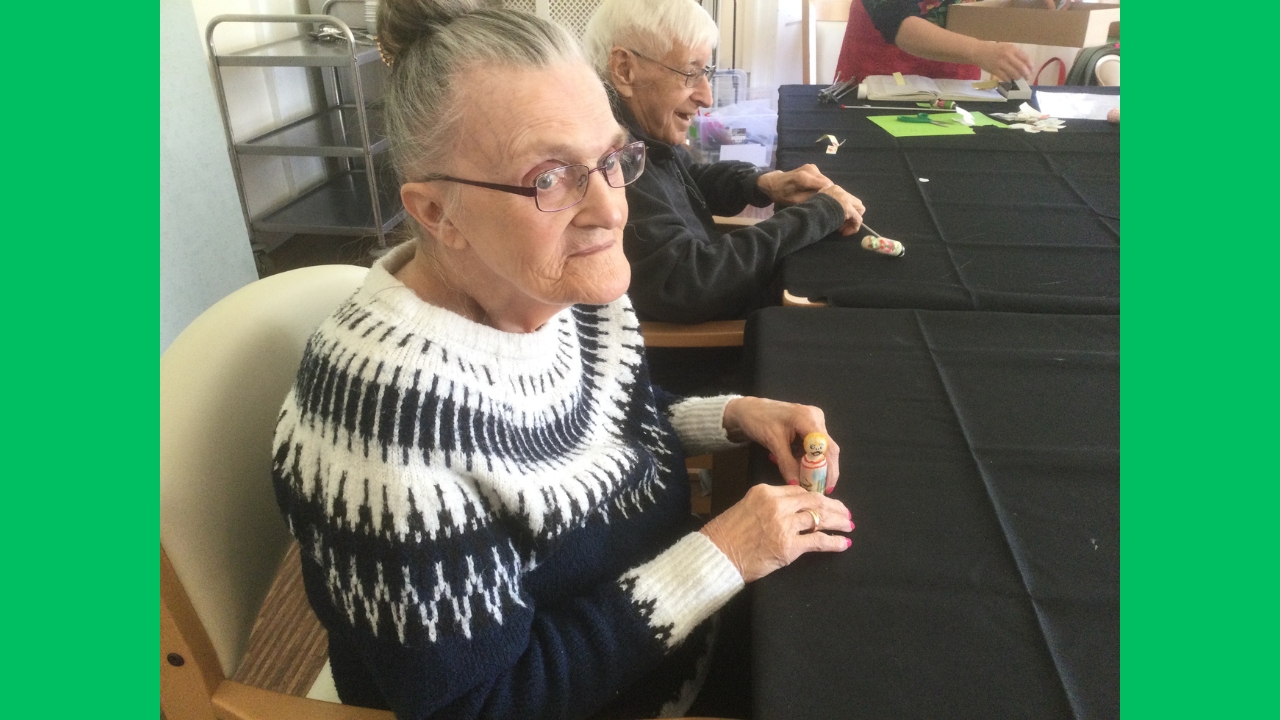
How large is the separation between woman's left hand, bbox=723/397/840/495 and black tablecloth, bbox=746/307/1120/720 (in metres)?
0.03

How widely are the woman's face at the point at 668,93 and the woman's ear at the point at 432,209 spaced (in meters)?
0.82

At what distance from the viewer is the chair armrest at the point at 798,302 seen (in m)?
1.29

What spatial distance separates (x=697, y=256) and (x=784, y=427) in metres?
0.54

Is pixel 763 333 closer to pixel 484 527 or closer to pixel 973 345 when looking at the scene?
pixel 973 345

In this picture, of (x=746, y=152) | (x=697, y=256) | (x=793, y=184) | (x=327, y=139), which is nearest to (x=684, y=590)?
(x=697, y=256)

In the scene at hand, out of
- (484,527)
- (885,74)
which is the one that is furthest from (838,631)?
(885,74)

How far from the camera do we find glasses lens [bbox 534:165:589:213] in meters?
0.81

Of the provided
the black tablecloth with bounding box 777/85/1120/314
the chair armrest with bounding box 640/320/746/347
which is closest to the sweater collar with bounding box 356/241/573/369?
the chair armrest with bounding box 640/320/746/347

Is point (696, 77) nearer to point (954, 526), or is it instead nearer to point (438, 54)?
point (438, 54)

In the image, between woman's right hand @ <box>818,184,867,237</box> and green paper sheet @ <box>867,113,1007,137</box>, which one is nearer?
woman's right hand @ <box>818,184,867,237</box>

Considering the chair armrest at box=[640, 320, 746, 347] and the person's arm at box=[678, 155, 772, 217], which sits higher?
the person's arm at box=[678, 155, 772, 217]

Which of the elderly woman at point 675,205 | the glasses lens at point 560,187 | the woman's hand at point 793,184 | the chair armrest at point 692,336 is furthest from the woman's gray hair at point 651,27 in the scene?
the glasses lens at point 560,187

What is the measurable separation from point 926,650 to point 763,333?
59cm

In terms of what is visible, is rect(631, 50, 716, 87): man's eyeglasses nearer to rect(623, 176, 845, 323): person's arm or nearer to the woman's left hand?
rect(623, 176, 845, 323): person's arm
